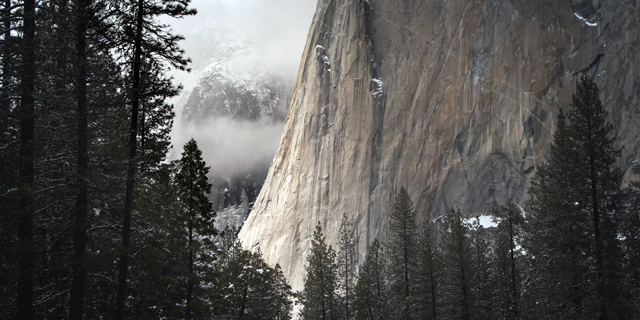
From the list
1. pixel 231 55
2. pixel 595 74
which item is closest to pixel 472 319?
pixel 595 74

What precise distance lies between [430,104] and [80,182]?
6063 cm

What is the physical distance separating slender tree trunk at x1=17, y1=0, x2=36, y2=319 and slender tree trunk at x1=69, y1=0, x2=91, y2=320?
2.91ft

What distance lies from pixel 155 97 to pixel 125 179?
6.90 ft

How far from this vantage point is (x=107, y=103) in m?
11.7

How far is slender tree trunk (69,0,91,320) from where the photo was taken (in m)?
11.1

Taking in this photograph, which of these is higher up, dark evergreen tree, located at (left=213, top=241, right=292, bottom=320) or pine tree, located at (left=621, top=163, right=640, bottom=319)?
pine tree, located at (left=621, top=163, right=640, bottom=319)

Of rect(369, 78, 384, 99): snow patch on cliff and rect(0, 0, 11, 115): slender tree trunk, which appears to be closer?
rect(0, 0, 11, 115): slender tree trunk

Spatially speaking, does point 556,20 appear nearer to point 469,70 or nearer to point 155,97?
point 469,70

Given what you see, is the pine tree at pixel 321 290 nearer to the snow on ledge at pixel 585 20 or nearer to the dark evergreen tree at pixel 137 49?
the dark evergreen tree at pixel 137 49

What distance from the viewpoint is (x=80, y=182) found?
37.5 feet

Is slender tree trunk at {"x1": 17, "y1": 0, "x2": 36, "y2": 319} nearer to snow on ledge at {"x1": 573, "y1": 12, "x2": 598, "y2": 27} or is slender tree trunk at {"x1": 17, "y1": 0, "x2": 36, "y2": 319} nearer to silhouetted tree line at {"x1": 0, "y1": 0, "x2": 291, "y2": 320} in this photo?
silhouetted tree line at {"x1": 0, "y1": 0, "x2": 291, "y2": 320}

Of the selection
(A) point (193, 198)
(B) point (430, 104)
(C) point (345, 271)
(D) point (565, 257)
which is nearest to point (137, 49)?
(A) point (193, 198)

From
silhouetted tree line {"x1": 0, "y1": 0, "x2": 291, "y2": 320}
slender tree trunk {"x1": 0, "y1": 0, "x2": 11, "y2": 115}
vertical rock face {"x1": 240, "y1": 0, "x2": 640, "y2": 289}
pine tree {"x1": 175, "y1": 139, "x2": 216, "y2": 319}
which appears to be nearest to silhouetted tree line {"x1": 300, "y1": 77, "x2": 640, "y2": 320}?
pine tree {"x1": 175, "y1": 139, "x2": 216, "y2": 319}

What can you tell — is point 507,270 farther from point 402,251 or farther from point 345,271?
point 345,271
